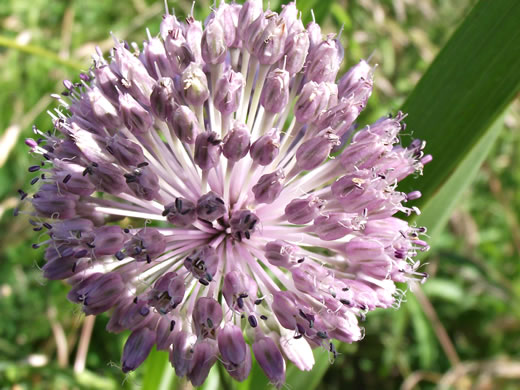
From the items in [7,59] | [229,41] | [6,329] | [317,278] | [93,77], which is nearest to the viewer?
[317,278]

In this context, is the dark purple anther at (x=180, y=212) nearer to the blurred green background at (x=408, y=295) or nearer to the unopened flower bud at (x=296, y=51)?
the unopened flower bud at (x=296, y=51)

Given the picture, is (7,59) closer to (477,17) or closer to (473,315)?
(477,17)

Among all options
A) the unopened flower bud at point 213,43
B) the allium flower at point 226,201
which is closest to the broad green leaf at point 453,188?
the allium flower at point 226,201

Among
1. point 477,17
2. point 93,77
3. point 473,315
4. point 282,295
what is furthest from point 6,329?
point 473,315

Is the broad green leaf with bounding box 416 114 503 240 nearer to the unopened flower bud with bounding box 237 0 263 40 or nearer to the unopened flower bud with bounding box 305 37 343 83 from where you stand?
the unopened flower bud with bounding box 305 37 343 83

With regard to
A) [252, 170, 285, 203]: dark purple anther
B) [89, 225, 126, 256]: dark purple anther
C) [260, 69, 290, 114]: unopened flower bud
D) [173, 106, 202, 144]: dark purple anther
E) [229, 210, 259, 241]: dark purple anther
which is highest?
[260, 69, 290, 114]: unopened flower bud

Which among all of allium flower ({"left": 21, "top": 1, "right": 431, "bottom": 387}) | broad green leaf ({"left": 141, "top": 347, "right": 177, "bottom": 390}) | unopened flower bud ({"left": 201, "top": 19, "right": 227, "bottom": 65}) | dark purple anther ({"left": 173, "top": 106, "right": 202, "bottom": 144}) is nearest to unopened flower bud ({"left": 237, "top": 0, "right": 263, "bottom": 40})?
allium flower ({"left": 21, "top": 1, "right": 431, "bottom": 387})

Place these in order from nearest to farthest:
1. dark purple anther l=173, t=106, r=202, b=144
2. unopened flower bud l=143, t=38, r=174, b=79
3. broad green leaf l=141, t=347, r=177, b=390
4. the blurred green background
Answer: dark purple anther l=173, t=106, r=202, b=144 → unopened flower bud l=143, t=38, r=174, b=79 → broad green leaf l=141, t=347, r=177, b=390 → the blurred green background
